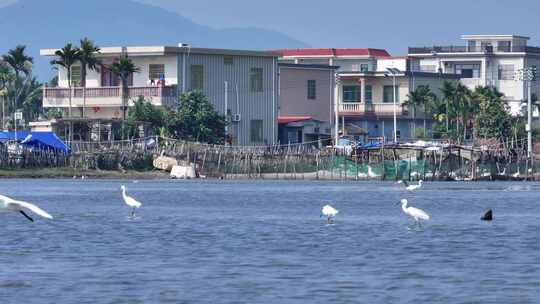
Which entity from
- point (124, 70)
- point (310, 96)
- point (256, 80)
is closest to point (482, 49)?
point (310, 96)

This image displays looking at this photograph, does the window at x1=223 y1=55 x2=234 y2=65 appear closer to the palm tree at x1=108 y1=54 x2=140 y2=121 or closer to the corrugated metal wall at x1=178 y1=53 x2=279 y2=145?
the corrugated metal wall at x1=178 y1=53 x2=279 y2=145

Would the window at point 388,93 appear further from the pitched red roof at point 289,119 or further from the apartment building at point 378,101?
the pitched red roof at point 289,119

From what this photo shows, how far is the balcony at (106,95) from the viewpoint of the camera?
10465 cm

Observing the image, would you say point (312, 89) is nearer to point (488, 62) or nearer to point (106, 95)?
point (106, 95)

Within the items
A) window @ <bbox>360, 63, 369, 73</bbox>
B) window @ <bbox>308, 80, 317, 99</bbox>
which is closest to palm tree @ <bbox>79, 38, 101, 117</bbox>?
window @ <bbox>308, 80, 317, 99</bbox>

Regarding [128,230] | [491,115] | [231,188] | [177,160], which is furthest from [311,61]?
[128,230]

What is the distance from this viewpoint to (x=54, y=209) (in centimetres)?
5772

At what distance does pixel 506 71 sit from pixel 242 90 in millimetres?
47689

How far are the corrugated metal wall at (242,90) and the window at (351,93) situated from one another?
21839 millimetres

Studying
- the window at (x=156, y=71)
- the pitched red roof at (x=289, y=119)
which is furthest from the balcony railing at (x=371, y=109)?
the window at (x=156, y=71)

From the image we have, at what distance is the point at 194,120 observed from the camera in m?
103

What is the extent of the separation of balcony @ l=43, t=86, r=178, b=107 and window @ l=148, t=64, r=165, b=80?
6.40 ft

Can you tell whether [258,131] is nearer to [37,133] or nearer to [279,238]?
[37,133]

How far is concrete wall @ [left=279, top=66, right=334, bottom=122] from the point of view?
12225 cm
